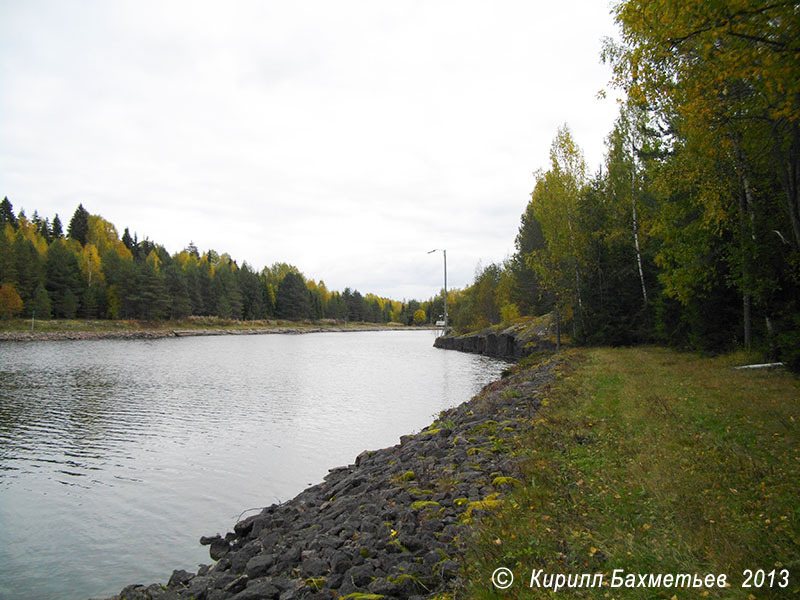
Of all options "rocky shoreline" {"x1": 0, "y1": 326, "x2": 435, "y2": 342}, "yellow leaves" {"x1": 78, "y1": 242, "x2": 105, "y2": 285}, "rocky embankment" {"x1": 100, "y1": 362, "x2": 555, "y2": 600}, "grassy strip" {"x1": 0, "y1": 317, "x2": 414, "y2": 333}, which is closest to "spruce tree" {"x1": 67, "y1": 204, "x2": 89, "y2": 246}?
"yellow leaves" {"x1": 78, "y1": 242, "x2": 105, "y2": 285}

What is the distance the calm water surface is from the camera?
8945 mm

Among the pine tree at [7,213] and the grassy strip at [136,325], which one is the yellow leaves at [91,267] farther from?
the pine tree at [7,213]

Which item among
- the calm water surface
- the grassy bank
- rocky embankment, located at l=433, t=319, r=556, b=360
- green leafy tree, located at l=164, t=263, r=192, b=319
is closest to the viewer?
the grassy bank

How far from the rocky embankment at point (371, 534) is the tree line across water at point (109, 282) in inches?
3480

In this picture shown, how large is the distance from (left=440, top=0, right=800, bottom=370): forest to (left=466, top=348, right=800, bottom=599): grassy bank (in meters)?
4.89

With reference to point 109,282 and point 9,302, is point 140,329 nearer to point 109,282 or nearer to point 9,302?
point 109,282

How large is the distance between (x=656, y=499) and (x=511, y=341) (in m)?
41.9

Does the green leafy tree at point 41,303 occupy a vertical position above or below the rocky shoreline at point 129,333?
above

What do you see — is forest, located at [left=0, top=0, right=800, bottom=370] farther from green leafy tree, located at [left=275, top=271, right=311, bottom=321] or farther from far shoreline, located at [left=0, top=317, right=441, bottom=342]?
green leafy tree, located at [left=275, top=271, right=311, bottom=321]

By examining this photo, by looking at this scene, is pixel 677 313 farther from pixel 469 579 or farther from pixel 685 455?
pixel 469 579

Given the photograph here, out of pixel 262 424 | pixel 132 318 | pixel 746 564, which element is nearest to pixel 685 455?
pixel 746 564

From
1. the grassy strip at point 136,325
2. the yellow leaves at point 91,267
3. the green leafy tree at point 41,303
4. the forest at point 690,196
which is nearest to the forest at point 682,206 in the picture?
the forest at point 690,196

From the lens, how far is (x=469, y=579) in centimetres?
506

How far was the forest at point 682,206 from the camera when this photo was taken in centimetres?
741
